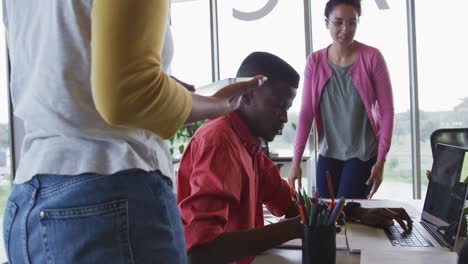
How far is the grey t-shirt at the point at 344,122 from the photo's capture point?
226 cm

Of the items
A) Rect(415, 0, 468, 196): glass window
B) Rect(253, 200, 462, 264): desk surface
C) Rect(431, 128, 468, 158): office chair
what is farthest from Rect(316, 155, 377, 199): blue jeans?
Rect(415, 0, 468, 196): glass window

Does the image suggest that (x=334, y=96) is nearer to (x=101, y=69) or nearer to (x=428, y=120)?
(x=101, y=69)

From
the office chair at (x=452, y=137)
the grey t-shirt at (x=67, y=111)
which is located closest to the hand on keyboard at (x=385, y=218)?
the grey t-shirt at (x=67, y=111)

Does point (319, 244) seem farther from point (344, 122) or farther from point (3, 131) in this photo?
point (3, 131)

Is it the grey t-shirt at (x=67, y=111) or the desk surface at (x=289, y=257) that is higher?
the grey t-shirt at (x=67, y=111)

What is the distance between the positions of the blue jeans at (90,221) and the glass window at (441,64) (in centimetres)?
432

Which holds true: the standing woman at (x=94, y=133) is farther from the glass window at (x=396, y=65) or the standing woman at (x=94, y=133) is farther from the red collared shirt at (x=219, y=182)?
the glass window at (x=396, y=65)

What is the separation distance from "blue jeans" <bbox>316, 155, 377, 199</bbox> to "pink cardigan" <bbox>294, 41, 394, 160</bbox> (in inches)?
4.2

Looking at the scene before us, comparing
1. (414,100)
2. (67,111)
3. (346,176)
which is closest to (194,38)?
(414,100)

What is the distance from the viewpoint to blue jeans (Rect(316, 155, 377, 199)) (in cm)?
212

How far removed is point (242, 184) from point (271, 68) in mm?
457

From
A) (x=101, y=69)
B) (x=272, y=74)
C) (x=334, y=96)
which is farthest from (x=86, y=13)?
(x=334, y=96)

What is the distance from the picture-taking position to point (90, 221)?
0.54 m

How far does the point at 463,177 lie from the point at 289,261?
0.53m
